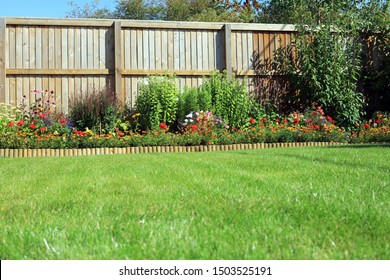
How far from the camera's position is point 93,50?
10.4 m

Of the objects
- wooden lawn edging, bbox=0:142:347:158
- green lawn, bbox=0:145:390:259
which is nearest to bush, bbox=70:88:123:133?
wooden lawn edging, bbox=0:142:347:158

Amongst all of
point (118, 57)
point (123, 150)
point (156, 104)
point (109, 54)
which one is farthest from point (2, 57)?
point (123, 150)

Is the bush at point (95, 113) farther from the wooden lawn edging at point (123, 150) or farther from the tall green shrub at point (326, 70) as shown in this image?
the tall green shrub at point (326, 70)

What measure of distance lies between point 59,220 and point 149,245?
2.49ft

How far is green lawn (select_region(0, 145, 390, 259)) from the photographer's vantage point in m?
1.99

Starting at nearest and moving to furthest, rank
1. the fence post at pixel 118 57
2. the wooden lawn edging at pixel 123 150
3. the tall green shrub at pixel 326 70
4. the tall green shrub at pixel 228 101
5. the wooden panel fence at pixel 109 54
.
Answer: the wooden lawn edging at pixel 123 150 < the tall green shrub at pixel 228 101 < the wooden panel fence at pixel 109 54 < the fence post at pixel 118 57 < the tall green shrub at pixel 326 70

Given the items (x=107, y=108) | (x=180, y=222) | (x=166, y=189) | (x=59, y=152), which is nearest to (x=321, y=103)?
(x=107, y=108)

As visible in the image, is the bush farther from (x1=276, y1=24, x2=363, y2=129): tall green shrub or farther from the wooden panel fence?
(x1=276, y1=24, x2=363, y2=129): tall green shrub

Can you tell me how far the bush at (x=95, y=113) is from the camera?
9422 millimetres

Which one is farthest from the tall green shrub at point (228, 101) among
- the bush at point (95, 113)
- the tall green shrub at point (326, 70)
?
the bush at point (95, 113)

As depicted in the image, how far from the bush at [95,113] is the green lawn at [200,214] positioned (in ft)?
16.2

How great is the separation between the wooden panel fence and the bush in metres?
0.53

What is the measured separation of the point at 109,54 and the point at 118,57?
282 mm

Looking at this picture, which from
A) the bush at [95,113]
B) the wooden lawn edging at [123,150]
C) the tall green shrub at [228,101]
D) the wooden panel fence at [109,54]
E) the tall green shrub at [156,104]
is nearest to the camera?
the wooden lawn edging at [123,150]
